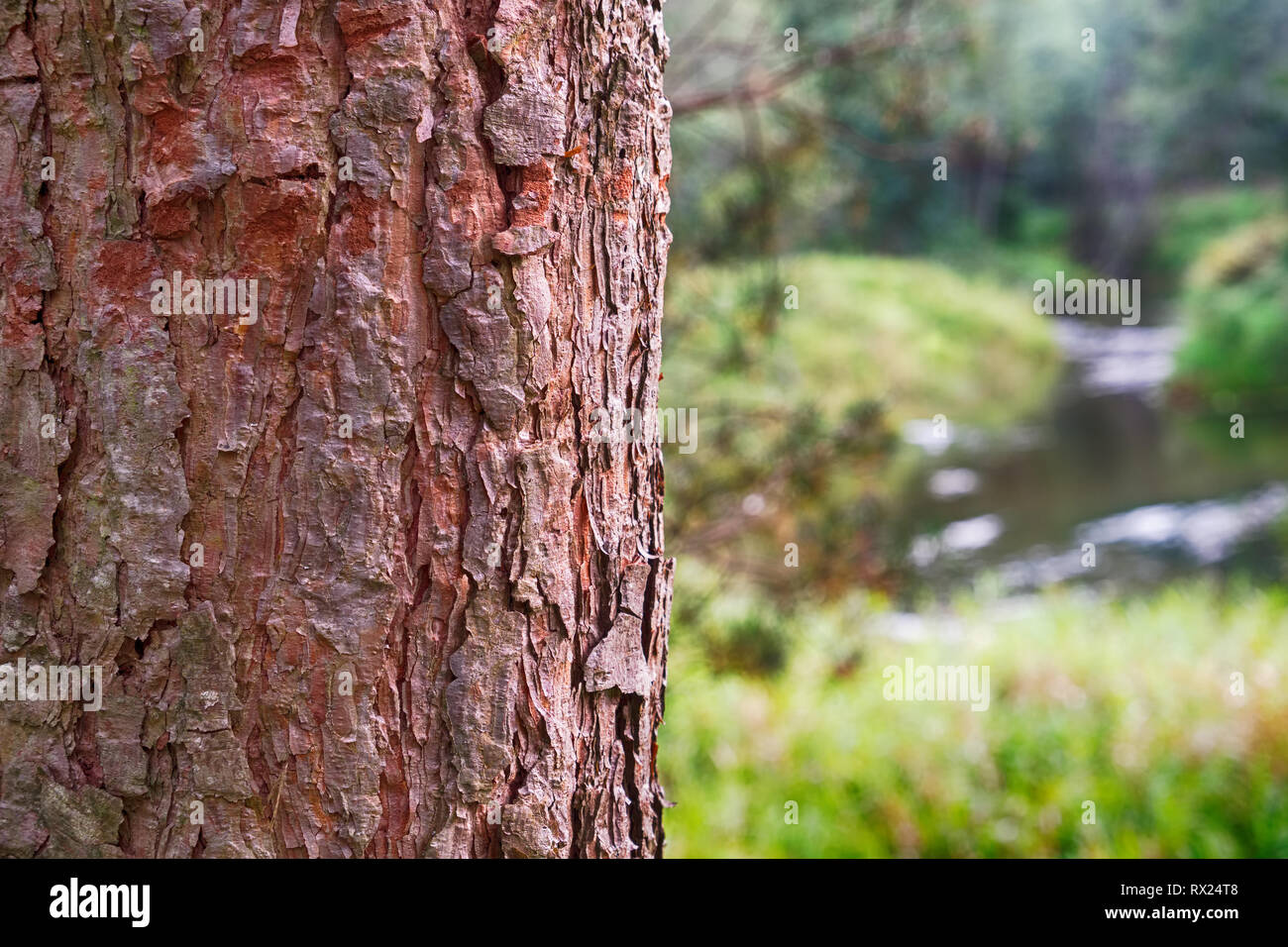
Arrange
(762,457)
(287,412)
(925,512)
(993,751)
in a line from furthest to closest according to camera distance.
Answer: (925,512) < (993,751) < (762,457) < (287,412)

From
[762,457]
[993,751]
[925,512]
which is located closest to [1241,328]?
[925,512]

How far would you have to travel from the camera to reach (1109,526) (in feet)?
22.0

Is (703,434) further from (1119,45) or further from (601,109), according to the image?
(1119,45)

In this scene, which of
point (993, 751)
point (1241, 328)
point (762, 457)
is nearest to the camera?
point (762, 457)

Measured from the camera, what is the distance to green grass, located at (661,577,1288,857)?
277cm

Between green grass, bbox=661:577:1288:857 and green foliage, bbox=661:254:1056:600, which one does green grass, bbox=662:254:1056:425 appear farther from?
green foliage, bbox=661:254:1056:600

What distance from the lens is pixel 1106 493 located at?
7.28 metres

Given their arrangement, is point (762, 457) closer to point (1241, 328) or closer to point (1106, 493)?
point (1106, 493)

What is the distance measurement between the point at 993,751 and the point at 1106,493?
4.66m

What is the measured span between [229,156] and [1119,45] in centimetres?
1322

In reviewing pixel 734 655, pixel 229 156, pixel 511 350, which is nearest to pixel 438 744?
pixel 511 350

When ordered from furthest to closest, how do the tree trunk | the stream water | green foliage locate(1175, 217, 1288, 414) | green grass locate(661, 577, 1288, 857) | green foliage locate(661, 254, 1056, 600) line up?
green foliage locate(1175, 217, 1288, 414) → the stream water → green grass locate(661, 577, 1288, 857) → green foliage locate(661, 254, 1056, 600) → the tree trunk

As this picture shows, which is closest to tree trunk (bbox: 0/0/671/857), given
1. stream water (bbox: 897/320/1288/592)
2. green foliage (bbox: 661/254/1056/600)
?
green foliage (bbox: 661/254/1056/600)

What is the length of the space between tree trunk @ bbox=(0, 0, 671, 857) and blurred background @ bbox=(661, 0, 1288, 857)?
150 cm
